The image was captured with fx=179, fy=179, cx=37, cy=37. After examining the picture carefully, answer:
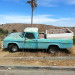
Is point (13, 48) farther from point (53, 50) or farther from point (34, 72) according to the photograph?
point (34, 72)

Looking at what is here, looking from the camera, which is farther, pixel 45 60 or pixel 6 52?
pixel 6 52

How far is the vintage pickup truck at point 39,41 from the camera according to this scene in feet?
36.3

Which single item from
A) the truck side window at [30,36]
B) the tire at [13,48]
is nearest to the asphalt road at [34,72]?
the tire at [13,48]

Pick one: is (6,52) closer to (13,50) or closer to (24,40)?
(13,50)

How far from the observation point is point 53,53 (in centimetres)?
1109

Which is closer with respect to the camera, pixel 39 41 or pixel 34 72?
pixel 34 72

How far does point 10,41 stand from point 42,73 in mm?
4588

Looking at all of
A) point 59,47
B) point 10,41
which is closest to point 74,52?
point 59,47

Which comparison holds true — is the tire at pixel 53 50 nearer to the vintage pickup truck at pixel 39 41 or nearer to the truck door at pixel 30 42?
the vintage pickup truck at pixel 39 41

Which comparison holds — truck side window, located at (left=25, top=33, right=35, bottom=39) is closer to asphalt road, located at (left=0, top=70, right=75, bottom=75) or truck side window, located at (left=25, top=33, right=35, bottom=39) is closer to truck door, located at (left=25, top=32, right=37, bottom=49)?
truck door, located at (left=25, top=32, right=37, bottom=49)

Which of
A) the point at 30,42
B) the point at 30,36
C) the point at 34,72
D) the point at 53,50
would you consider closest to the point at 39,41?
the point at 30,42

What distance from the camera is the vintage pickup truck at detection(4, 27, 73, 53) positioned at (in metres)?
11.1

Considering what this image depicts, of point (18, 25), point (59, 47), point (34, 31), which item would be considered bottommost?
point (59, 47)

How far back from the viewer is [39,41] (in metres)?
11.1
